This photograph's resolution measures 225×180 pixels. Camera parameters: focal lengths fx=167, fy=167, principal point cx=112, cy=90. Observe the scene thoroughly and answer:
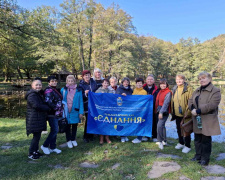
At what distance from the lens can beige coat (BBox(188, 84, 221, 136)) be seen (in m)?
3.49

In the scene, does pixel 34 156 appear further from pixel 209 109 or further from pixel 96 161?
pixel 209 109

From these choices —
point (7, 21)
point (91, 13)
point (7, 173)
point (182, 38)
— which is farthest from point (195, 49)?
point (7, 173)

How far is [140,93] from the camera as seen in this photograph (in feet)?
17.7

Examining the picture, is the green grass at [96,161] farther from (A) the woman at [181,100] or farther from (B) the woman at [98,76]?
(B) the woman at [98,76]

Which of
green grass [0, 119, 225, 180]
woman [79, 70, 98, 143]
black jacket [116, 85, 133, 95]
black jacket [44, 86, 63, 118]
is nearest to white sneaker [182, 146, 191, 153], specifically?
green grass [0, 119, 225, 180]

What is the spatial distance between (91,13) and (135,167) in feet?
103

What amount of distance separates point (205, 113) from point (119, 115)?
2.49 m

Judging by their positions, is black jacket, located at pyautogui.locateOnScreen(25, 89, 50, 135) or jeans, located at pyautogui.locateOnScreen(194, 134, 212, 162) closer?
jeans, located at pyautogui.locateOnScreen(194, 134, 212, 162)

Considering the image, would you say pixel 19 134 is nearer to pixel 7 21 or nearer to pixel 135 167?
pixel 135 167

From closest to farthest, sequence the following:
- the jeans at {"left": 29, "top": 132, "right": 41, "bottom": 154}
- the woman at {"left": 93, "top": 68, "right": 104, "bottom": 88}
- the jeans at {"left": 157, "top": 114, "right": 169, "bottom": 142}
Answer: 1. the jeans at {"left": 29, "top": 132, "right": 41, "bottom": 154}
2. the jeans at {"left": 157, "top": 114, "right": 169, "bottom": 142}
3. the woman at {"left": 93, "top": 68, "right": 104, "bottom": 88}

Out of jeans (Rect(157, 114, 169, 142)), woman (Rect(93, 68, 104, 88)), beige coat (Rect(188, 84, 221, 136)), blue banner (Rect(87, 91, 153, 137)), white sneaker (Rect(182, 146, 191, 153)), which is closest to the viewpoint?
beige coat (Rect(188, 84, 221, 136))

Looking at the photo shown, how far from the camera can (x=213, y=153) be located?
466 cm

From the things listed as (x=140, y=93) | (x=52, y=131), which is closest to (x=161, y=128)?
(x=140, y=93)

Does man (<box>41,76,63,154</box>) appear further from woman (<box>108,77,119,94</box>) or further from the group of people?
woman (<box>108,77,119,94</box>)
